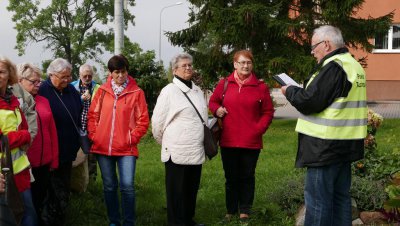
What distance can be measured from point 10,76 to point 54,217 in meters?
1.63

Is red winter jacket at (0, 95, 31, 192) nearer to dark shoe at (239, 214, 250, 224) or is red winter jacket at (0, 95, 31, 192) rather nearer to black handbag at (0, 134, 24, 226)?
black handbag at (0, 134, 24, 226)

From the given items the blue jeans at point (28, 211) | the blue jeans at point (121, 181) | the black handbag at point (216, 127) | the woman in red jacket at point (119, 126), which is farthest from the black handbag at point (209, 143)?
the blue jeans at point (28, 211)

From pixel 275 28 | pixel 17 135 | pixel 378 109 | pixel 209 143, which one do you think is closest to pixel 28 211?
pixel 17 135

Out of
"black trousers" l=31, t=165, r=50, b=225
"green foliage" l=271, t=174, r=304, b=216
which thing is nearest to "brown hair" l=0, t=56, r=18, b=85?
"black trousers" l=31, t=165, r=50, b=225

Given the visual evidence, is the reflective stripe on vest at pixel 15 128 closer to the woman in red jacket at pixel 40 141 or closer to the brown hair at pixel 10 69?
the brown hair at pixel 10 69

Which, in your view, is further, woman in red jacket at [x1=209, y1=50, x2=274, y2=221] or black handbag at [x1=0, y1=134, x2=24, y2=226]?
woman in red jacket at [x1=209, y1=50, x2=274, y2=221]

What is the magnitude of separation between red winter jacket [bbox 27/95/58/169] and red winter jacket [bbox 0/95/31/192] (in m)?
0.60

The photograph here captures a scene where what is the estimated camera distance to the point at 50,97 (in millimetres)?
Result: 5410

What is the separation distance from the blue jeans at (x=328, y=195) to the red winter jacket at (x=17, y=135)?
2.19 m

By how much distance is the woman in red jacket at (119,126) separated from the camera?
18.2 feet

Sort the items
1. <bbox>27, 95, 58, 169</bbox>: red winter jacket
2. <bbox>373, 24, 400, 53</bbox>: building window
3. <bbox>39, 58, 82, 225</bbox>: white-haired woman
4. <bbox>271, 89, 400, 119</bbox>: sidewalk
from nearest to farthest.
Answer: <bbox>27, 95, 58, 169</bbox>: red winter jacket
<bbox>39, 58, 82, 225</bbox>: white-haired woman
<bbox>271, 89, 400, 119</bbox>: sidewalk
<bbox>373, 24, 400, 53</bbox>: building window

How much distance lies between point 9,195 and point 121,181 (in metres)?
1.88

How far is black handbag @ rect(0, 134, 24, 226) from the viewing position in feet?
12.4

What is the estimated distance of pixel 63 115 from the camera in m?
5.48
